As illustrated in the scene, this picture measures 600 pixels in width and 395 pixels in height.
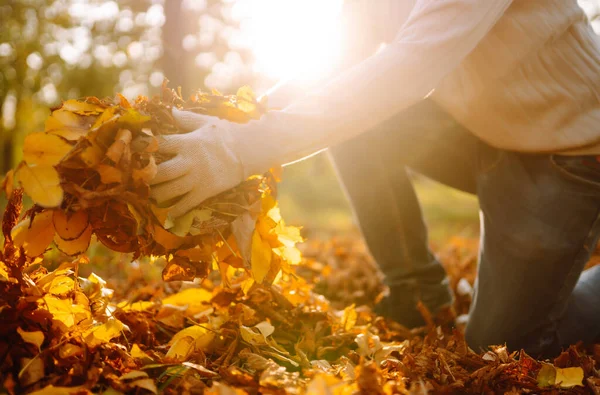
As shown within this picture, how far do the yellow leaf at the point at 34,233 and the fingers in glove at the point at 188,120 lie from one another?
36 centimetres

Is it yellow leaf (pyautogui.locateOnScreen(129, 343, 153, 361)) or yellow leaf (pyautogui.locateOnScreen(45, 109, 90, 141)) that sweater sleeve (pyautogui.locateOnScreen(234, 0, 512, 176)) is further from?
yellow leaf (pyautogui.locateOnScreen(129, 343, 153, 361))

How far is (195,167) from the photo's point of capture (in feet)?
3.49

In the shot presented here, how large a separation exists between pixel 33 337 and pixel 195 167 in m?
0.49

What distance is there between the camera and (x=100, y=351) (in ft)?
3.55

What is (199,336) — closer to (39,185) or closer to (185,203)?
(185,203)

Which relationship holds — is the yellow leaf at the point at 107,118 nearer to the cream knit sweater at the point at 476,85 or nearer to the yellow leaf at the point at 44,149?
the yellow leaf at the point at 44,149

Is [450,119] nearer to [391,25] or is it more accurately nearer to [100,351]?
[391,25]

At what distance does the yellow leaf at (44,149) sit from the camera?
946 millimetres

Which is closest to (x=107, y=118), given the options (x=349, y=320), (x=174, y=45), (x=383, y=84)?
(x=383, y=84)

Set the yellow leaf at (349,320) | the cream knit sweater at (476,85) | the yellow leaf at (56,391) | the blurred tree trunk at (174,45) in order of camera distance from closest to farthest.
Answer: the yellow leaf at (56,391) < the cream knit sweater at (476,85) < the yellow leaf at (349,320) < the blurred tree trunk at (174,45)

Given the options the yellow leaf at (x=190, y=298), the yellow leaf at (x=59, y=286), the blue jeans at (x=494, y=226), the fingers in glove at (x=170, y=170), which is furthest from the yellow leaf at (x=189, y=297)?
the blue jeans at (x=494, y=226)

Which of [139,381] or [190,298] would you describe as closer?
[139,381]

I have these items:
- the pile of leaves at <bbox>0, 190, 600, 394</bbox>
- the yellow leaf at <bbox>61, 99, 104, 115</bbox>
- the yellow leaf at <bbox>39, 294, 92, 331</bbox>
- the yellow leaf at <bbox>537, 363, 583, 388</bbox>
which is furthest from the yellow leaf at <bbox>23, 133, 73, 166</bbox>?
the yellow leaf at <bbox>537, 363, 583, 388</bbox>

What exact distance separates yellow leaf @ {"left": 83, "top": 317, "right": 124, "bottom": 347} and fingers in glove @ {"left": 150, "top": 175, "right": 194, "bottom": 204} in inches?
13.4
